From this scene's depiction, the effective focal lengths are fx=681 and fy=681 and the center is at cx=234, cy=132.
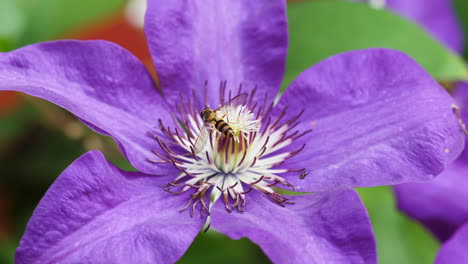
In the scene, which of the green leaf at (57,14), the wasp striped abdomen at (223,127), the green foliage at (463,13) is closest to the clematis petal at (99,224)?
the wasp striped abdomen at (223,127)

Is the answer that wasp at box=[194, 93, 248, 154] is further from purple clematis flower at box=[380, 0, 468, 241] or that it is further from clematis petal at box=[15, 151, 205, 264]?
purple clematis flower at box=[380, 0, 468, 241]

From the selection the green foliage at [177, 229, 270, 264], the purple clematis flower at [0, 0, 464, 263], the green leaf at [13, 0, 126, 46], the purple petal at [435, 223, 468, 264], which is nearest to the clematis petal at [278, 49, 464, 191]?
the purple clematis flower at [0, 0, 464, 263]

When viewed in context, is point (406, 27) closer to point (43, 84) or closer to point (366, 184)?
point (366, 184)

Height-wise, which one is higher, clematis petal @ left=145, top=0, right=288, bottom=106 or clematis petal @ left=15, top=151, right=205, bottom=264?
clematis petal @ left=145, top=0, right=288, bottom=106

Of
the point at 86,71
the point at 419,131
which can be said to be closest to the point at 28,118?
the point at 86,71

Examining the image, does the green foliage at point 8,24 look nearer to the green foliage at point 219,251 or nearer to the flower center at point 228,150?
the flower center at point 228,150

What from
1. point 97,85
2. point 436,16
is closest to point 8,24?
point 97,85

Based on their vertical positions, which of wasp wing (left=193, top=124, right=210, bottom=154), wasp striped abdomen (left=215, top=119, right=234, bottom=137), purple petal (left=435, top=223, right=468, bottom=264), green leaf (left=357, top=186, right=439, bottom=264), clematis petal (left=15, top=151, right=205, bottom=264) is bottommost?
green leaf (left=357, top=186, right=439, bottom=264)
